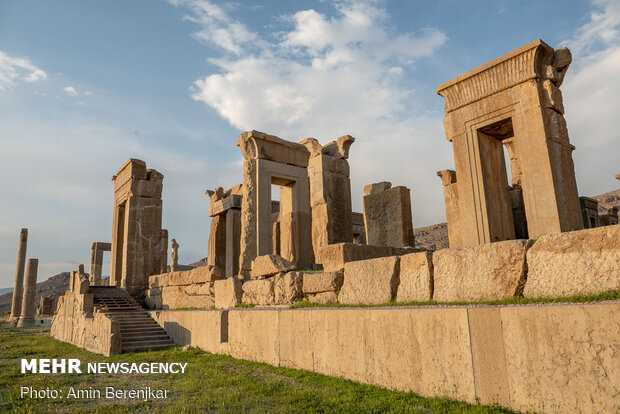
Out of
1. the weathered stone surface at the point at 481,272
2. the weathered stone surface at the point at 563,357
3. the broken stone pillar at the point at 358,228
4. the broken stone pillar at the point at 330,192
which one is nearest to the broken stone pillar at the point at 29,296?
the broken stone pillar at the point at 358,228

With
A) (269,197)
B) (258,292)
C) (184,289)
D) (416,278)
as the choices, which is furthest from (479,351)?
(184,289)

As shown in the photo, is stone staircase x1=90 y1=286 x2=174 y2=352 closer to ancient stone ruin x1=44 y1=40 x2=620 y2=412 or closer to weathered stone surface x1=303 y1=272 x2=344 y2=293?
ancient stone ruin x1=44 y1=40 x2=620 y2=412

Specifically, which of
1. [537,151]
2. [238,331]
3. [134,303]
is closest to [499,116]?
[537,151]

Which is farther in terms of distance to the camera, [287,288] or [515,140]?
[515,140]

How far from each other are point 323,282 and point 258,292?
2.08 m

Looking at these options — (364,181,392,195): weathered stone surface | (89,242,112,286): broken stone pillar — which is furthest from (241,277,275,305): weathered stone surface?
(89,242,112,286): broken stone pillar

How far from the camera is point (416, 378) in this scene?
4.04 m

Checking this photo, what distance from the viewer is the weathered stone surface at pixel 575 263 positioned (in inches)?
136

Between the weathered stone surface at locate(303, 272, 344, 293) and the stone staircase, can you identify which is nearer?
the weathered stone surface at locate(303, 272, 344, 293)

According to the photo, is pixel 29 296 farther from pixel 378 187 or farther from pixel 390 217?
pixel 390 217

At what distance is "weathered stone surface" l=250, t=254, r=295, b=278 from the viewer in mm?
7691

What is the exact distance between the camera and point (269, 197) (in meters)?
11.2

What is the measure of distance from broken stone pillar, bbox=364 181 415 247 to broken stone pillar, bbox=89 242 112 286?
66.5 ft

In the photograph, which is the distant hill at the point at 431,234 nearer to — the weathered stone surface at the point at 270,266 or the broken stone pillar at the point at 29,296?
the broken stone pillar at the point at 29,296
